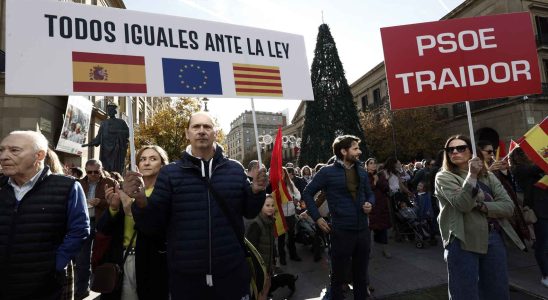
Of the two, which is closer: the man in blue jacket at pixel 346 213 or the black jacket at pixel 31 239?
the black jacket at pixel 31 239

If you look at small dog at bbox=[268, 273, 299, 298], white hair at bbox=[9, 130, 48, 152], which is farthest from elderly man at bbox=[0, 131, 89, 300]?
small dog at bbox=[268, 273, 299, 298]

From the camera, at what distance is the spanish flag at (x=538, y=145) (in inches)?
144

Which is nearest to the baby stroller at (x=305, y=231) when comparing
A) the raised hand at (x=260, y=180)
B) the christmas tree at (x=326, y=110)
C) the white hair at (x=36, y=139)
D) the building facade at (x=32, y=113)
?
the raised hand at (x=260, y=180)

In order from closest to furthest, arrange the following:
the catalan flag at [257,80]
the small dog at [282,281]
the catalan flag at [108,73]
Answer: the catalan flag at [108,73] < the catalan flag at [257,80] < the small dog at [282,281]

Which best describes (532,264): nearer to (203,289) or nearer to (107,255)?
(203,289)

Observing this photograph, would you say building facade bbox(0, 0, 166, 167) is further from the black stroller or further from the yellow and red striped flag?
the yellow and red striped flag

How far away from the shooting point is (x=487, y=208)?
259cm

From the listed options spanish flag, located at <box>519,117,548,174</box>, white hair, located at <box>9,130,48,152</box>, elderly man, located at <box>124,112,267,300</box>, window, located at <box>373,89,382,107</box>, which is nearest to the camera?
elderly man, located at <box>124,112,267,300</box>

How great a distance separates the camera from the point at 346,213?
357cm

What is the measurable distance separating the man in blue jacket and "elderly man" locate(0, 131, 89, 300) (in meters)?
2.34

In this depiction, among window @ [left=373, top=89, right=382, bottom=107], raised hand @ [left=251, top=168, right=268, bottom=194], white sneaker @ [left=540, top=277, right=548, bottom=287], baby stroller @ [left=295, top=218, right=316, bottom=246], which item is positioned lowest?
white sneaker @ [left=540, top=277, right=548, bottom=287]

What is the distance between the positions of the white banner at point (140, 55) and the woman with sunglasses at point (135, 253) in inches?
31.2

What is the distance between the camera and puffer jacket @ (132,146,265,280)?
2.11m

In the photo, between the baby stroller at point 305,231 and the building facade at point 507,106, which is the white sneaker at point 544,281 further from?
the building facade at point 507,106
